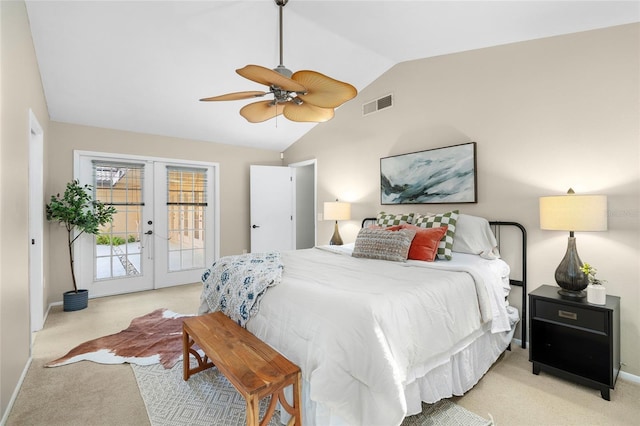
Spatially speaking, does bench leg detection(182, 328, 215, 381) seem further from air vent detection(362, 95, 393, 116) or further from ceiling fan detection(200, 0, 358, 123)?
air vent detection(362, 95, 393, 116)

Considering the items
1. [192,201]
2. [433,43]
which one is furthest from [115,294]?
[433,43]

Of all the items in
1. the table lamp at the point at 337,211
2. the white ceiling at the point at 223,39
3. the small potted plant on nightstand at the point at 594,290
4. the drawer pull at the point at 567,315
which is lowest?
the drawer pull at the point at 567,315

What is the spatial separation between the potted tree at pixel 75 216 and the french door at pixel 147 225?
0.22 m

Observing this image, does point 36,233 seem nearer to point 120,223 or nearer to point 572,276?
point 120,223

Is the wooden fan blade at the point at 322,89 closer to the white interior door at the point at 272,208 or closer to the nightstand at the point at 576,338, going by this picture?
the nightstand at the point at 576,338

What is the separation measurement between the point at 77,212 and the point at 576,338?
5.13 meters

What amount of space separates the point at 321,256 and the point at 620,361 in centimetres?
248

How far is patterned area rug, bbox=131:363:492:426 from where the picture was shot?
182cm

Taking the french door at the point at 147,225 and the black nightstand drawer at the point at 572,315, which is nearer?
the black nightstand drawer at the point at 572,315

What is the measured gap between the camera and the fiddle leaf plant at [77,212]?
3713 mm

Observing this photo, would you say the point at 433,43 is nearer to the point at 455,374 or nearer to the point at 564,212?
the point at 564,212

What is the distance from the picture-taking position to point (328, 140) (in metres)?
4.88

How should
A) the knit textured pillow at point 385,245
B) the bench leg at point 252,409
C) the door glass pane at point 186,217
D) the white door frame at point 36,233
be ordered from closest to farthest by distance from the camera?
the bench leg at point 252,409 < the knit textured pillow at point 385,245 < the white door frame at point 36,233 < the door glass pane at point 186,217

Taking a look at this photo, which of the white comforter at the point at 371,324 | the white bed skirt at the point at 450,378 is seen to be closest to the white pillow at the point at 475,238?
the white comforter at the point at 371,324
